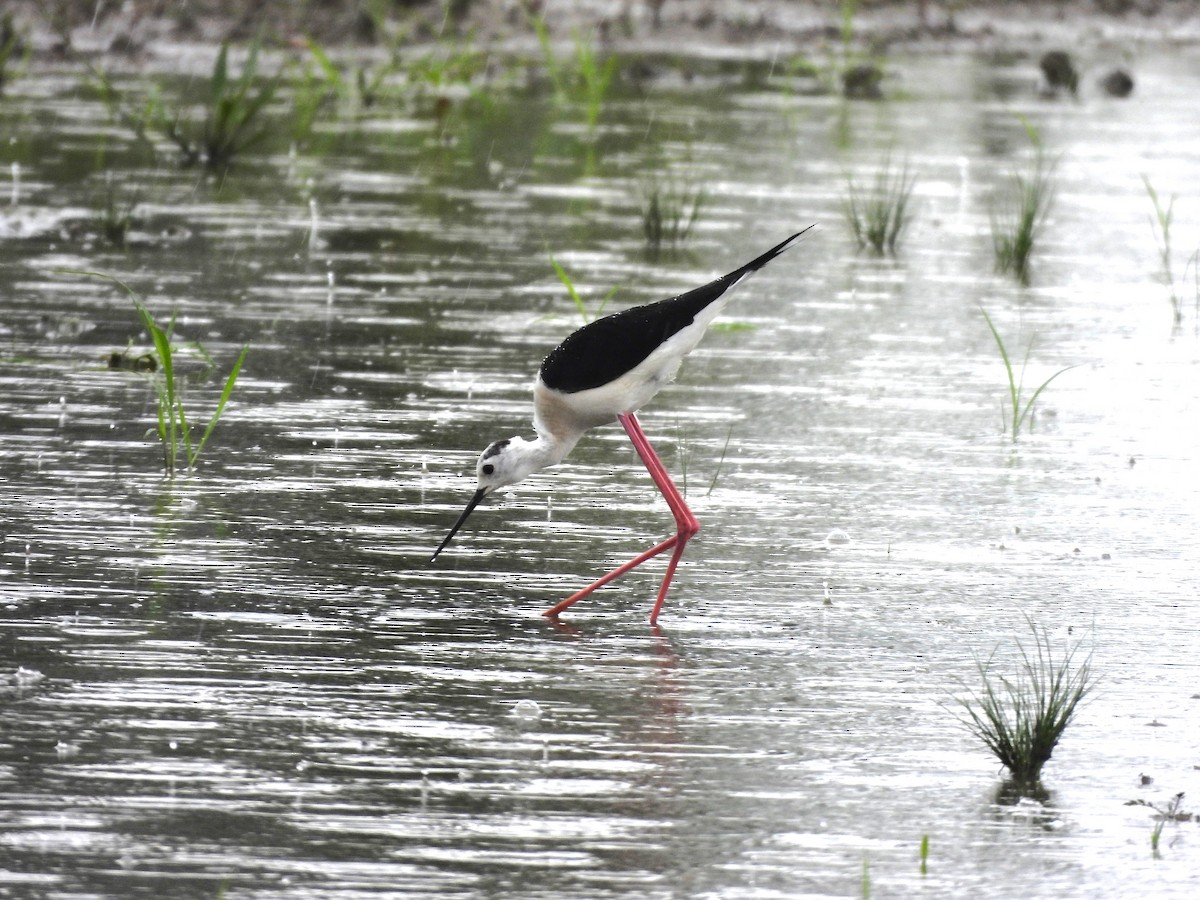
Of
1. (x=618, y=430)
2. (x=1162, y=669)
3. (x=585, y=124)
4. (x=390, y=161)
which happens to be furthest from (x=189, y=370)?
(x=585, y=124)

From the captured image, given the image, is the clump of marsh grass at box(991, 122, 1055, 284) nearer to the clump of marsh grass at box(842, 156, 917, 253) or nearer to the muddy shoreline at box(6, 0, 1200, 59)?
the clump of marsh grass at box(842, 156, 917, 253)

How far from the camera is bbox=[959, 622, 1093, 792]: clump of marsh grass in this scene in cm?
420

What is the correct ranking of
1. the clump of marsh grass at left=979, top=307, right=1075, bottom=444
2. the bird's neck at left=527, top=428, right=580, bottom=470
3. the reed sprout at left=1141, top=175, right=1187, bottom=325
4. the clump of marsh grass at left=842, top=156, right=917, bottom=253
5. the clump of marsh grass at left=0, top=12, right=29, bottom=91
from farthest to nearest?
the clump of marsh grass at left=0, top=12, right=29, bottom=91, the clump of marsh grass at left=842, top=156, right=917, bottom=253, the reed sprout at left=1141, top=175, right=1187, bottom=325, the clump of marsh grass at left=979, top=307, right=1075, bottom=444, the bird's neck at left=527, top=428, right=580, bottom=470

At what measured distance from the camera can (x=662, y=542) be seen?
5715 mm

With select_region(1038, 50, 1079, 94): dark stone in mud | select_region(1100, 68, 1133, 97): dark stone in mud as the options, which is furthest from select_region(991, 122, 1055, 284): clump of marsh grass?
select_region(1038, 50, 1079, 94): dark stone in mud

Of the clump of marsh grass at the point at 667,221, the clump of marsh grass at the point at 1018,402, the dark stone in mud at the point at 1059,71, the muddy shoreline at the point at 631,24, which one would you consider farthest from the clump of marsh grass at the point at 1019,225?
the muddy shoreline at the point at 631,24

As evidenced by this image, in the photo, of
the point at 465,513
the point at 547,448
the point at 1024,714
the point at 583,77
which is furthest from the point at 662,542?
the point at 583,77

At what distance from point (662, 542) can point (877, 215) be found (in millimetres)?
6081

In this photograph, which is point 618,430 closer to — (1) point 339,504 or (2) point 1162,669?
(1) point 339,504

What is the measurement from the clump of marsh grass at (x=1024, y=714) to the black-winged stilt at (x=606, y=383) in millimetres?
1152

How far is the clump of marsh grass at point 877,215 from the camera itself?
36.8 ft

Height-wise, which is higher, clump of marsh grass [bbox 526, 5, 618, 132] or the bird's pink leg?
the bird's pink leg

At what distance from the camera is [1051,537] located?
6.17 meters

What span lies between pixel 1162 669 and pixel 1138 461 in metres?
2.22
